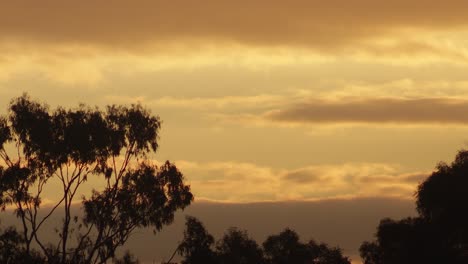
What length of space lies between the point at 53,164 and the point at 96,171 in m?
3.91

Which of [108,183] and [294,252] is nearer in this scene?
[108,183]

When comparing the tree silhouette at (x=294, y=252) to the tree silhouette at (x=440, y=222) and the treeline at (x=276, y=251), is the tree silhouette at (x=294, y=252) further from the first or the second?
the tree silhouette at (x=440, y=222)

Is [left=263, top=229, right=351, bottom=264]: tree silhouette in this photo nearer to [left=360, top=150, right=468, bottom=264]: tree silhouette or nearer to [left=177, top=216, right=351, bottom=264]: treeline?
[left=177, top=216, right=351, bottom=264]: treeline

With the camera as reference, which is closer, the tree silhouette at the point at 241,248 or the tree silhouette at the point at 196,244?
the tree silhouette at the point at 196,244

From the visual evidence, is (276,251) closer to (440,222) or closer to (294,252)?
(294,252)

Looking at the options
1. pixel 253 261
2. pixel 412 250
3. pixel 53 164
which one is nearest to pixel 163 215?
pixel 53 164

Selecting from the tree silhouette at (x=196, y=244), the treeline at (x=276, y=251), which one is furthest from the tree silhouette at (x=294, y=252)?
the tree silhouette at (x=196, y=244)

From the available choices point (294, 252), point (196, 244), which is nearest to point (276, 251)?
point (294, 252)

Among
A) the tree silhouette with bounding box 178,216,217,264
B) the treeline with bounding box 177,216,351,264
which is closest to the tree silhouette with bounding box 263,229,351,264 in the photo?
the treeline with bounding box 177,216,351,264

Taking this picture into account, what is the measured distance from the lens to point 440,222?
109000 millimetres

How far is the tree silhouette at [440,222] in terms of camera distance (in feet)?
354

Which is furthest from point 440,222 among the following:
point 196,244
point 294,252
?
point 294,252

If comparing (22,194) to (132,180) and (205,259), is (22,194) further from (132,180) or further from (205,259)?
(205,259)

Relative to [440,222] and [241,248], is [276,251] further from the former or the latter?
[440,222]
